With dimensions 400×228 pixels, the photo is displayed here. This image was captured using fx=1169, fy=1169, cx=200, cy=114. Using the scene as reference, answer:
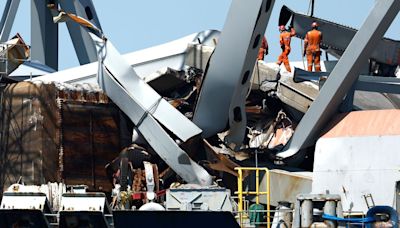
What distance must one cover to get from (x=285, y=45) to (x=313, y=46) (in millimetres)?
1318

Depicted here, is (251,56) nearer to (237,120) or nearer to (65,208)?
(237,120)

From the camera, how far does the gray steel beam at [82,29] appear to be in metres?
40.5

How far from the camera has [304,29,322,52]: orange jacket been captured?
3531 centimetres

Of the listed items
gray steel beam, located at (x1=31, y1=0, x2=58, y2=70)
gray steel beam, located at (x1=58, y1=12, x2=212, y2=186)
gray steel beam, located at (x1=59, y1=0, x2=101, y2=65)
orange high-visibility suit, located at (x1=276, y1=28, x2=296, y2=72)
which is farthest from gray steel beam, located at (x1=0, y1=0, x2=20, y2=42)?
orange high-visibility suit, located at (x1=276, y1=28, x2=296, y2=72)

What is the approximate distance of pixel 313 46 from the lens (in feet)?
117

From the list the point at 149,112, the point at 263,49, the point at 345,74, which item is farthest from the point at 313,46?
the point at 149,112

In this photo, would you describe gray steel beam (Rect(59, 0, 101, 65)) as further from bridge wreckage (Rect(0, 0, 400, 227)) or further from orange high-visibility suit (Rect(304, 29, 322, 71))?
orange high-visibility suit (Rect(304, 29, 322, 71))

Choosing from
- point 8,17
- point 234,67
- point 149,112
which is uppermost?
point 8,17

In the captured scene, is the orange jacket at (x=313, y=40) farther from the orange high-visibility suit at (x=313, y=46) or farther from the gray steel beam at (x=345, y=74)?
the gray steel beam at (x=345, y=74)

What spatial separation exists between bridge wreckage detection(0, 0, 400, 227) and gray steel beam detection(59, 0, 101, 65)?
15.5 feet

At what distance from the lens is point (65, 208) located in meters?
26.1

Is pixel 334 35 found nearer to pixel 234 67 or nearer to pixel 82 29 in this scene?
pixel 234 67

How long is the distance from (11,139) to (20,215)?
708 centimetres

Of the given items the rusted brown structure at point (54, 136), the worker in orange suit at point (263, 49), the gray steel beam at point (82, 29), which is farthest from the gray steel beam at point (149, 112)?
the gray steel beam at point (82, 29)
